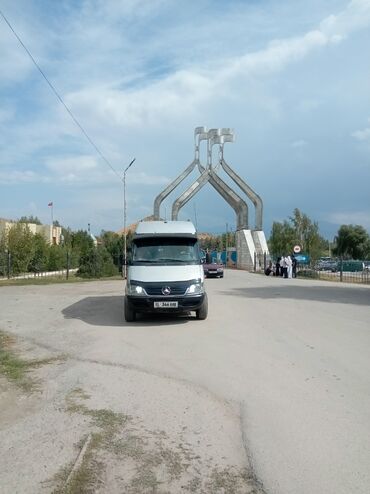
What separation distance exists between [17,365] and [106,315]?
584cm

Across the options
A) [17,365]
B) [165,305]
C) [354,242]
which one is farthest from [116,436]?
[354,242]

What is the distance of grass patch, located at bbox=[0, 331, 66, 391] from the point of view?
277 inches

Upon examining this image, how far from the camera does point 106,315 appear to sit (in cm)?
1390

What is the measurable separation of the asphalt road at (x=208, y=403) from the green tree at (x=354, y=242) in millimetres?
79662

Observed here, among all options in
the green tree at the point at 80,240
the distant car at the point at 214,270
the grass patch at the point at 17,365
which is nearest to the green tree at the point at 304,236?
the distant car at the point at 214,270

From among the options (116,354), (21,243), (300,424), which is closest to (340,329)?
(116,354)

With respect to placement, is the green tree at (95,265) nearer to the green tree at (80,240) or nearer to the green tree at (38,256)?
the green tree at (38,256)

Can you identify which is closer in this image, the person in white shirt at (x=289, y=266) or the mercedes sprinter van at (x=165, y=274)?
the mercedes sprinter van at (x=165, y=274)

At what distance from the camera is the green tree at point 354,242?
87.6 m

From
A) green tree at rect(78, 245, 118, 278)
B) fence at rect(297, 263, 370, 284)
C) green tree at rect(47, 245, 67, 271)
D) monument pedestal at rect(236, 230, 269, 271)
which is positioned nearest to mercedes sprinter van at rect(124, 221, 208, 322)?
fence at rect(297, 263, 370, 284)

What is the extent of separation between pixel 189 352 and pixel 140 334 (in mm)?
2162

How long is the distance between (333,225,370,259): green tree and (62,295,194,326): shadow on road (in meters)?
76.3

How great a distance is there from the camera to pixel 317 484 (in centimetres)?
394

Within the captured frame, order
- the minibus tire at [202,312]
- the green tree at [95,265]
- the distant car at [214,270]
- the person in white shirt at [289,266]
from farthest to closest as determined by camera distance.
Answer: the green tree at [95,265]
the distant car at [214,270]
the person in white shirt at [289,266]
the minibus tire at [202,312]
